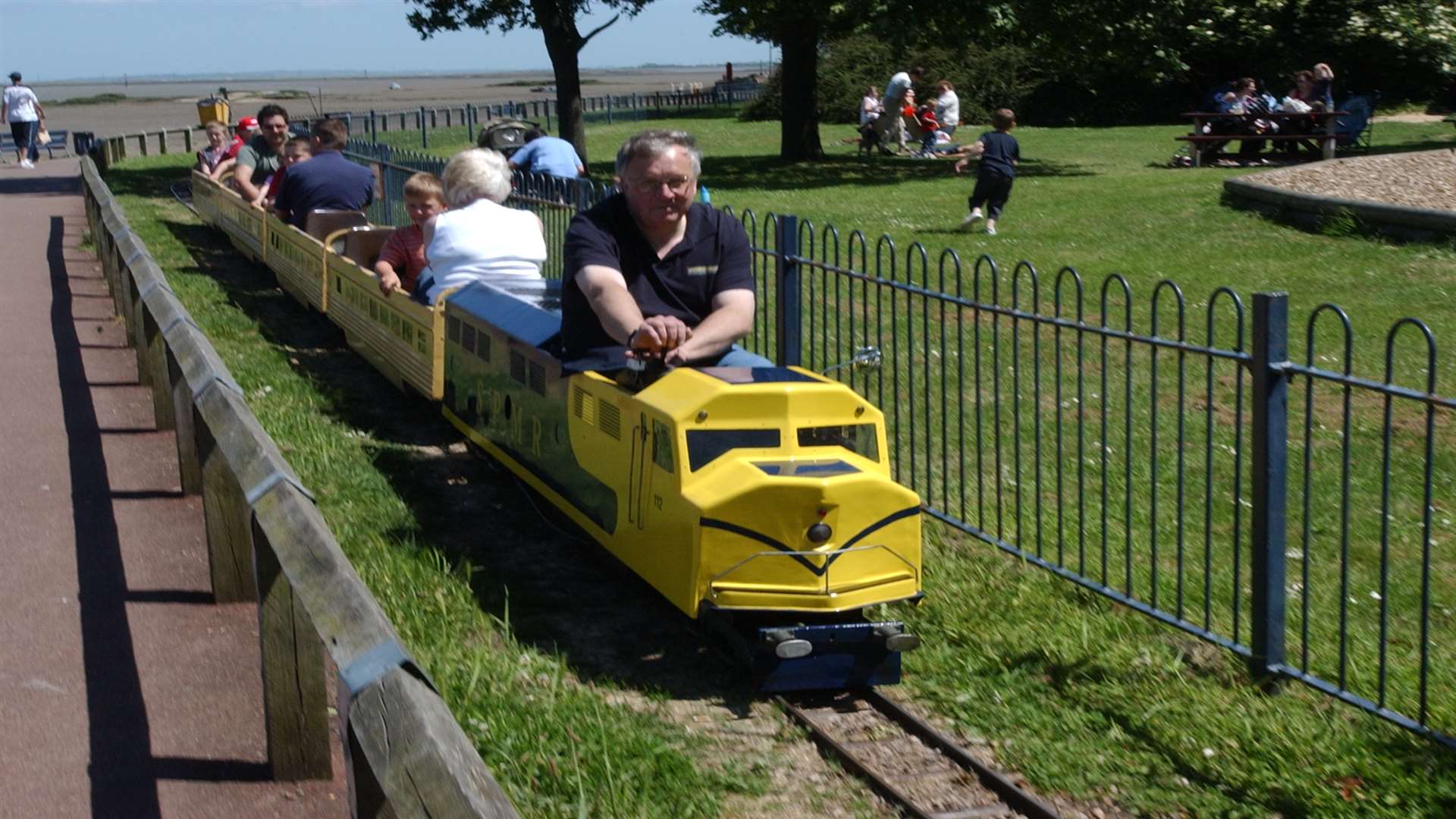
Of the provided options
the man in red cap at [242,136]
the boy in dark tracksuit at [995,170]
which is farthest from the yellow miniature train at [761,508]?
the man in red cap at [242,136]

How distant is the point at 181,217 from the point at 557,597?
706 inches

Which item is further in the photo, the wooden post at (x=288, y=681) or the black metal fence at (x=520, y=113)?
the black metal fence at (x=520, y=113)

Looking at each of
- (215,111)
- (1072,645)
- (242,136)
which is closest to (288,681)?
(1072,645)

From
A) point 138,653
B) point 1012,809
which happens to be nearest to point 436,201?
point 138,653

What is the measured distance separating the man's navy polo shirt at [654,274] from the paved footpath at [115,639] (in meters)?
1.70

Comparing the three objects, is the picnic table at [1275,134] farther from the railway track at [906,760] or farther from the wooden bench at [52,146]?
the wooden bench at [52,146]

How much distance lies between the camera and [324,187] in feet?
46.8

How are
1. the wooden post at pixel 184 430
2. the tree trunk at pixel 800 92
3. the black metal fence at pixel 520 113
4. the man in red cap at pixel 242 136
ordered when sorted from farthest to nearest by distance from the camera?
the black metal fence at pixel 520 113
the tree trunk at pixel 800 92
the man in red cap at pixel 242 136
the wooden post at pixel 184 430

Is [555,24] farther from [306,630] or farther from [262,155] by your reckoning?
[306,630]

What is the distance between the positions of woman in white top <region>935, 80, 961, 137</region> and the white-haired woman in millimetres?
23244

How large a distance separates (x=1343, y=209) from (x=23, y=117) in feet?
92.9

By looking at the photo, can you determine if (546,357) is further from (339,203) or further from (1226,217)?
(1226,217)

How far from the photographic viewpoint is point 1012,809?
5000mm

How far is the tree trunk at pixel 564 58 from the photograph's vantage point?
30203mm
